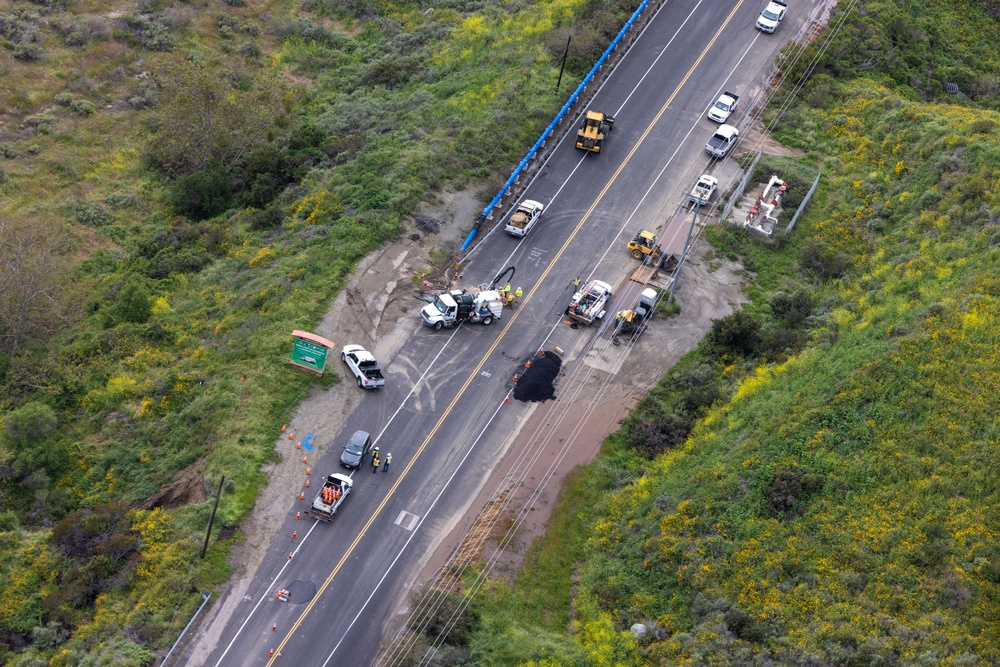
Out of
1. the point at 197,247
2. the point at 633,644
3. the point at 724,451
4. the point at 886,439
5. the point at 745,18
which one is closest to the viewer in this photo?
the point at 633,644

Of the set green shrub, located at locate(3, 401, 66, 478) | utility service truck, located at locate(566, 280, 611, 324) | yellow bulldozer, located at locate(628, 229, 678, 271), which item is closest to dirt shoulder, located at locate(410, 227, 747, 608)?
yellow bulldozer, located at locate(628, 229, 678, 271)

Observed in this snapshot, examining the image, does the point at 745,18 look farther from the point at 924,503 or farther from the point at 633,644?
the point at 633,644

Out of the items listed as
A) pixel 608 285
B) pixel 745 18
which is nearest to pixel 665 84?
pixel 745 18

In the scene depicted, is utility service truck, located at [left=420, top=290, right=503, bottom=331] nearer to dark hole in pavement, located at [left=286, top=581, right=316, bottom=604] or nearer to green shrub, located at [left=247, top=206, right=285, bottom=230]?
green shrub, located at [left=247, top=206, right=285, bottom=230]

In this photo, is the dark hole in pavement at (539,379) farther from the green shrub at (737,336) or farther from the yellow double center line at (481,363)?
the green shrub at (737,336)

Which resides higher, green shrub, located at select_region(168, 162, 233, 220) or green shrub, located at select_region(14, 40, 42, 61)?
green shrub, located at select_region(168, 162, 233, 220)
